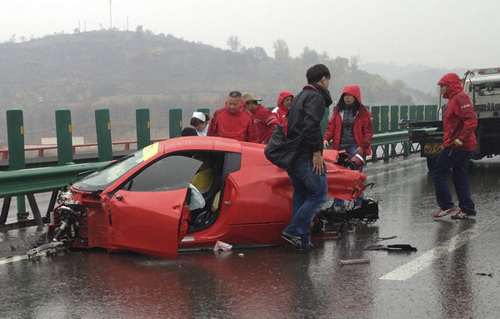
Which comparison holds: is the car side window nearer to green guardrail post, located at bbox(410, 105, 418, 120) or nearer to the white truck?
the white truck

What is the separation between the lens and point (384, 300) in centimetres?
482

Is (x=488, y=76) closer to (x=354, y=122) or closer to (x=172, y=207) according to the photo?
(x=354, y=122)

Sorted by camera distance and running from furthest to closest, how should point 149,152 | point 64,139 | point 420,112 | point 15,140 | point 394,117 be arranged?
point 420,112
point 394,117
point 64,139
point 15,140
point 149,152

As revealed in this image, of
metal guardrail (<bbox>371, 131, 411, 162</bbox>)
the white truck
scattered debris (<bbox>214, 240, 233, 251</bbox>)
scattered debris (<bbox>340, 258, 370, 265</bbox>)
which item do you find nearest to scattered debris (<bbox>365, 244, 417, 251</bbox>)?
scattered debris (<bbox>340, 258, 370, 265</bbox>)

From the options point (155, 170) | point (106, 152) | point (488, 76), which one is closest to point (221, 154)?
point (155, 170)

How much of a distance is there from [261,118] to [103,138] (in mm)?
4644

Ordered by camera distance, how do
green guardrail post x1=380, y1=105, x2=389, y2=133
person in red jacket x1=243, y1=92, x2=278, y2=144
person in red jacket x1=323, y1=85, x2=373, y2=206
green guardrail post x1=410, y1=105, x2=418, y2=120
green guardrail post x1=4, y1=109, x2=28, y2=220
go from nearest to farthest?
1. person in red jacket x1=323, y1=85, x2=373, y2=206
2. person in red jacket x1=243, y1=92, x2=278, y2=144
3. green guardrail post x1=4, y1=109, x2=28, y2=220
4. green guardrail post x1=380, y1=105, x2=389, y2=133
5. green guardrail post x1=410, y1=105, x2=418, y2=120

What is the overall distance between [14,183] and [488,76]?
38.4 ft

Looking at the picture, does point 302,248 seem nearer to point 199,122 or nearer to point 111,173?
point 111,173

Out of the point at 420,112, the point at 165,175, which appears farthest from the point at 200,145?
the point at 420,112

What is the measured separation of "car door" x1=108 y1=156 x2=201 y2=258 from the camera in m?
6.03

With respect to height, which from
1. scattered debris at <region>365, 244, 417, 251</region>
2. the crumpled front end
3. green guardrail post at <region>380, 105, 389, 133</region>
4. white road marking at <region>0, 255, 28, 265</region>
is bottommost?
white road marking at <region>0, 255, 28, 265</region>

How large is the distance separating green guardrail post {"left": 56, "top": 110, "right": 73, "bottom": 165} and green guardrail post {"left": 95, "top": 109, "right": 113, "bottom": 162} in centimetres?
96

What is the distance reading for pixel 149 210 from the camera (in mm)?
6105
